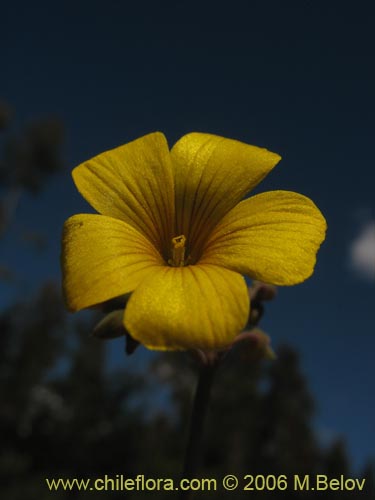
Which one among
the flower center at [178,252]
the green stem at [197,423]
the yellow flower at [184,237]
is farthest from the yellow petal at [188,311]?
the flower center at [178,252]

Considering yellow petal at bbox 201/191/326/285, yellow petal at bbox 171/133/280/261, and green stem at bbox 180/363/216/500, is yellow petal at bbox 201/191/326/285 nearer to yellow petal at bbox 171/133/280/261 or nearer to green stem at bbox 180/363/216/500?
yellow petal at bbox 171/133/280/261

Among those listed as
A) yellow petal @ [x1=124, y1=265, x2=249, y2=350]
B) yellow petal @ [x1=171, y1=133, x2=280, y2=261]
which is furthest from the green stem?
yellow petal @ [x1=171, y1=133, x2=280, y2=261]

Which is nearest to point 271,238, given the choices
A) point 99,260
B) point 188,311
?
point 188,311

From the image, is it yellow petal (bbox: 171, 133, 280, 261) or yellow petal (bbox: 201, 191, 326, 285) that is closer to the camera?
yellow petal (bbox: 201, 191, 326, 285)

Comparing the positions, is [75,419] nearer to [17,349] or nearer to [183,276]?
[17,349]

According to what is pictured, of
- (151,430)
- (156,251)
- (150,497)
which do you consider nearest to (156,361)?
(151,430)

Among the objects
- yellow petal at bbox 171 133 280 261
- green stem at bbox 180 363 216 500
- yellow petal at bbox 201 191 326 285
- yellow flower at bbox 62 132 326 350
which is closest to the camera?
green stem at bbox 180 363 216 500

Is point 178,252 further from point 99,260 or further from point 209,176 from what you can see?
point 99,260
